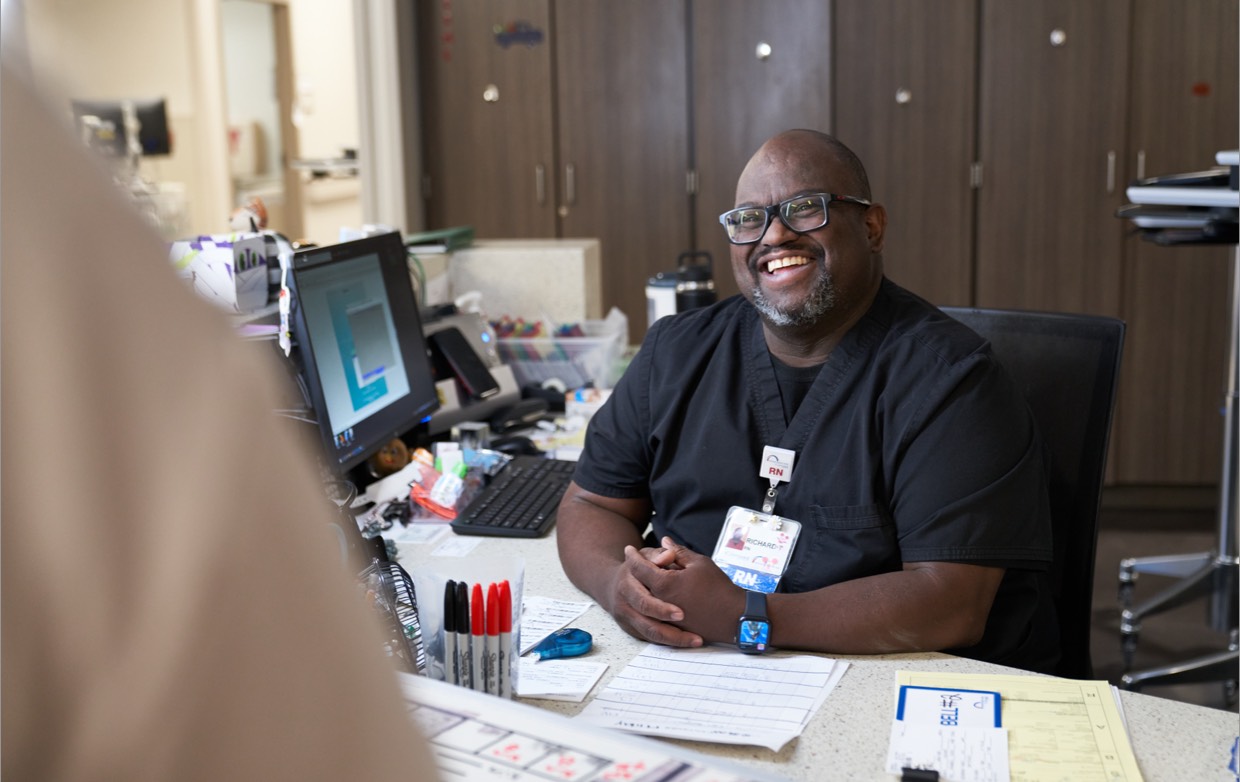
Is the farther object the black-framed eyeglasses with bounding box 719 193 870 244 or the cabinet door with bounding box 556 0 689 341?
the cabinet door with bounding box 556 0 689 341

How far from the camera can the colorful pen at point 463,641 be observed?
1156mm

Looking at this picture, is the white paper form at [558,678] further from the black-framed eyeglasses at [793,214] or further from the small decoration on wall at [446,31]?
the small decoration on wall at [446,31]

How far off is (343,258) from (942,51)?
3045 millimetres

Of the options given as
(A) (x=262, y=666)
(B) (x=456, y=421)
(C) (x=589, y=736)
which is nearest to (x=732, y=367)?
(B) (x=456, y=421)

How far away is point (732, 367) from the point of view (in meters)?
1.75

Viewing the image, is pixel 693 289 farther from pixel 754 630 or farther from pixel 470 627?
pixel 470 627

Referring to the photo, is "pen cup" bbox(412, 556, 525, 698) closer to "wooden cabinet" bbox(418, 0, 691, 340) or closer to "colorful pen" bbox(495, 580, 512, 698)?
"colorful pen" bbox(495, 580, 512, 698)

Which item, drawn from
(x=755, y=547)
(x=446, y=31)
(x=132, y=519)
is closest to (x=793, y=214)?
(x=755, y=547)

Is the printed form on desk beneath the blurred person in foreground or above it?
beneath

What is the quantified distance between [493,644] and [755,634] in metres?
0.35

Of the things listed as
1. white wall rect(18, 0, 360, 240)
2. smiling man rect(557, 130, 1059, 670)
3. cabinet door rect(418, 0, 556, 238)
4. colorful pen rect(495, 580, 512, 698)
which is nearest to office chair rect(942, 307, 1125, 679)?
smiling man rect(557, 130, 1059, 670)

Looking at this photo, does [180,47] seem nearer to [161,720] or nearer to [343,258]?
[343,258]

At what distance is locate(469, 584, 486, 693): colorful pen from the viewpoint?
1.16 meters

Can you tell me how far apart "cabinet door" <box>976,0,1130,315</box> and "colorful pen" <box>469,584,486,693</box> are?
3707 mm
